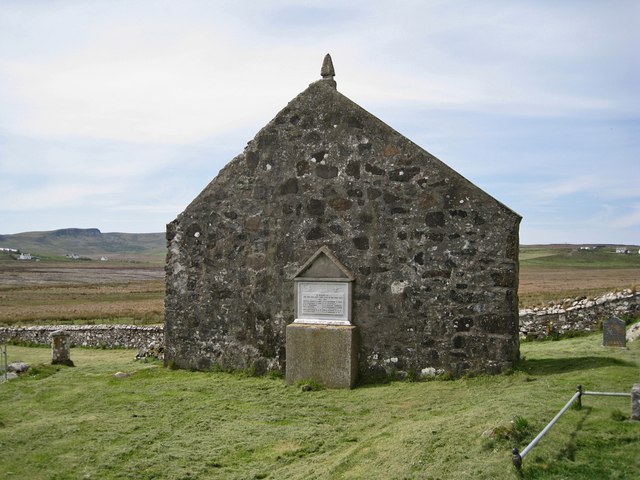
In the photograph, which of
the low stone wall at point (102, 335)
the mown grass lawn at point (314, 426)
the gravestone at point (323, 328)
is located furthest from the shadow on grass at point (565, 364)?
the low stone wall at point (102, 335)

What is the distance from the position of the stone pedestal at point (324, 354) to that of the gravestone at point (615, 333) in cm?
599

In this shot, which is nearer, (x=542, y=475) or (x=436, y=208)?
(x=542, y=475)

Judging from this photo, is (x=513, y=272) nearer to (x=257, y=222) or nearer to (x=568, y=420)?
(x=568, y=420)

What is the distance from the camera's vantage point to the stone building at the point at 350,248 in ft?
37.8

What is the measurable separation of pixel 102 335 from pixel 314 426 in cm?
1537

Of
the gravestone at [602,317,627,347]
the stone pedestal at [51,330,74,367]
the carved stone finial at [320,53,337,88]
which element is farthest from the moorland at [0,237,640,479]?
the carved stone finial at [320,53,337,88]

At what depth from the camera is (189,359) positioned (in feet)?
44.4

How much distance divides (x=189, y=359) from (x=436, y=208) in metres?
6.14

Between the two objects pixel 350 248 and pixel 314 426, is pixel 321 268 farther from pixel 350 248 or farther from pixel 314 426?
pixel 314 426

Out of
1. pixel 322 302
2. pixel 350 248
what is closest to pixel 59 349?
pixel 322 302

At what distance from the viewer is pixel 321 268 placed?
40.4 ft

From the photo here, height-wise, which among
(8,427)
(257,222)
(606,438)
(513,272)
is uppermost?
(257,222)

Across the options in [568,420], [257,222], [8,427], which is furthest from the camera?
[257,222]

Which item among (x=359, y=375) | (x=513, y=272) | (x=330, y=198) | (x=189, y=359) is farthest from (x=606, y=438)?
(x=189, y=359)
